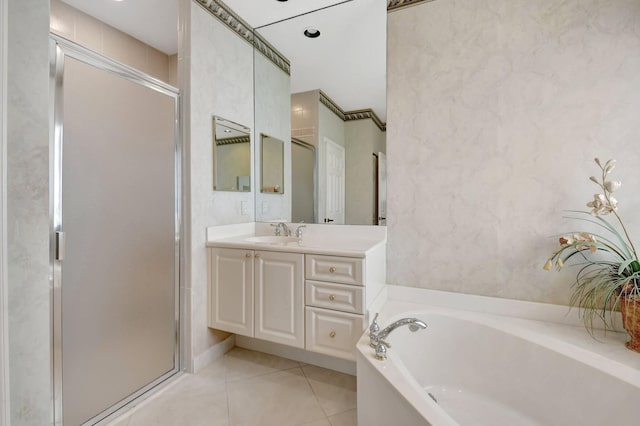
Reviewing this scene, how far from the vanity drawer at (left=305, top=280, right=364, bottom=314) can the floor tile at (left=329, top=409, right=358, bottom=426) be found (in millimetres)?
558

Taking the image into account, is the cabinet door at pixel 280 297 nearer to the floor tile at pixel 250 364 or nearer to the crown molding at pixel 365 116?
the floor tile at pixel 250 364

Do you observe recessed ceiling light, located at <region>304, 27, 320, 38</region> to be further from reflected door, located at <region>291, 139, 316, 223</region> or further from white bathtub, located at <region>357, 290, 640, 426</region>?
white bathtub, located at <region>357, 290, 640, 426</region>

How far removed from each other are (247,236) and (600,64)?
2.49m

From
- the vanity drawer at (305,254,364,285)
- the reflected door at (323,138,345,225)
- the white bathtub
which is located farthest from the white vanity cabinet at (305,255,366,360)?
the reflected door at (323,138,345,225)

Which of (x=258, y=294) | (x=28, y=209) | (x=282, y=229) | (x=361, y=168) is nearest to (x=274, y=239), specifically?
(x=282, y=229)

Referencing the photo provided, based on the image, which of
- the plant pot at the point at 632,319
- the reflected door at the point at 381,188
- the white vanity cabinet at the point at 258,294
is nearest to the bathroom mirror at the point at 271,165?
the white vanity cabinet at the point at 258,294

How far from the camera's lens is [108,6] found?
2.14 meters

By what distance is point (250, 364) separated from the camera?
2.07m

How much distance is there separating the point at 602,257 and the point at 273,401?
2030mm

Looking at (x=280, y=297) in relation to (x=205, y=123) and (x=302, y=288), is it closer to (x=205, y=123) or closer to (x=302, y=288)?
(x=302, y=288)

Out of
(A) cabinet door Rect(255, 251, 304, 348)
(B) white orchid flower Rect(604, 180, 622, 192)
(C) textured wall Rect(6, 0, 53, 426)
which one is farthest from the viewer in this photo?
(A) cabinet door Rect(255, 251, 304, 348)

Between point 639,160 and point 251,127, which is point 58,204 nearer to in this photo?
point 251,127

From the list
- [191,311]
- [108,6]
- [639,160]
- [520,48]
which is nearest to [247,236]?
[191,311]

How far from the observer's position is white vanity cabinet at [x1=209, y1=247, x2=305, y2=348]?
1776 mm
